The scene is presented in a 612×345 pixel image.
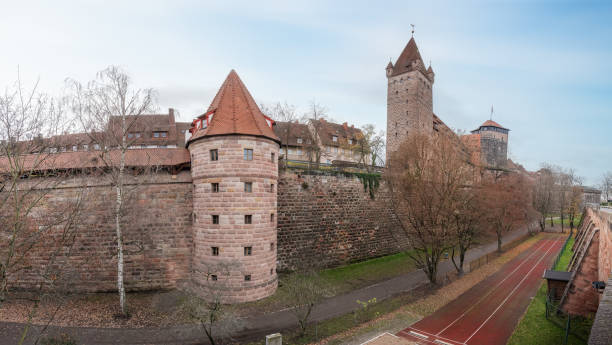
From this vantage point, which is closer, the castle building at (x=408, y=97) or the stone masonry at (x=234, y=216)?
the stone masonry at (x=234, y=216)

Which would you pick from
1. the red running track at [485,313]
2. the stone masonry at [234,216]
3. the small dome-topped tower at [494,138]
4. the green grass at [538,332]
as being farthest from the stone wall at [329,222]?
the small dome-topped tower at [494,138]

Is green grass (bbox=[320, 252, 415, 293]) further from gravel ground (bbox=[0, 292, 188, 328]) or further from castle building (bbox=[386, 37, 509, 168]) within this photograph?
castle building (bbox=[386, 37, 509, 168])

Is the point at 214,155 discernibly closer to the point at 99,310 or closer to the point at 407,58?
the point at 99,310

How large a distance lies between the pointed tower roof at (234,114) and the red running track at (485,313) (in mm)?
11822

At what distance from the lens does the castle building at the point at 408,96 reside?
40.0 m

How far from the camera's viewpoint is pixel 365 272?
70.4 feet

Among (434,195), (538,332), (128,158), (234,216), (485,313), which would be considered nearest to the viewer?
(538,332)

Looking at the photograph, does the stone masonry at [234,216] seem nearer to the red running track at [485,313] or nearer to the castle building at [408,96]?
the red running track at [485,313]

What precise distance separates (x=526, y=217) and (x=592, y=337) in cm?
2996

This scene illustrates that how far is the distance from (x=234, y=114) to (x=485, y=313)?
53.4 feet

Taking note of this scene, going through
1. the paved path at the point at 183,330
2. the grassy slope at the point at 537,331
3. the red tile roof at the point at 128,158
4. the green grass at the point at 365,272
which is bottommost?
the grassy slope at the point at 537,331

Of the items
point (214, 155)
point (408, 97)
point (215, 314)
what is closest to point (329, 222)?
point (214, 155)

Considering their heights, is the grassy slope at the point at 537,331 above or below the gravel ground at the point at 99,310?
below

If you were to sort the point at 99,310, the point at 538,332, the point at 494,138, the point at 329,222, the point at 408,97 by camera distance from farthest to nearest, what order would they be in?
1. the point at 494,138
2. the point at 408,97
3. the point at 329,222
4. the point at 99,310
5. the point at 538,332
